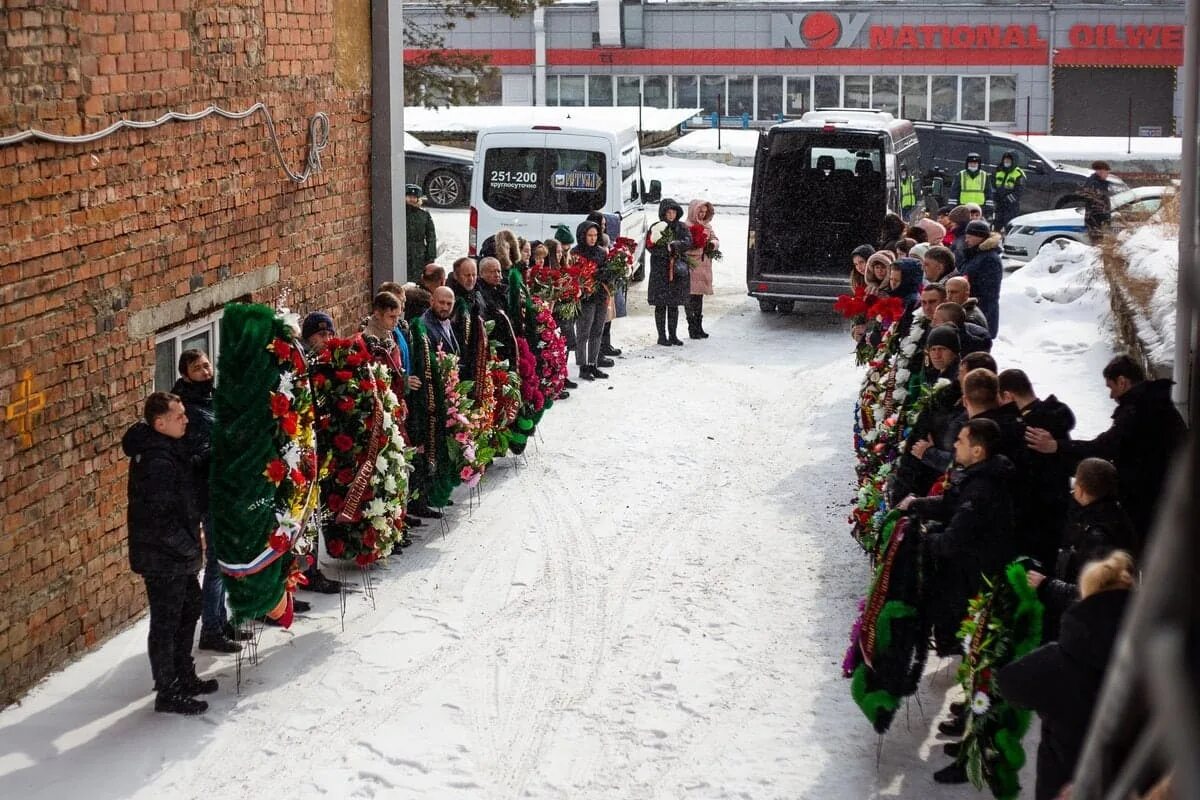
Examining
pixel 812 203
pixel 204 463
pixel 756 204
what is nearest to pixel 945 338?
pixel 204 463

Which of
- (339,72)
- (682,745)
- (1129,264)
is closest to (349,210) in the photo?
(339,72)

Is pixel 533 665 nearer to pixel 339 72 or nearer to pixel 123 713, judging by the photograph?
pixel 123 713

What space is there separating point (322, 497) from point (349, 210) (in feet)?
13.1

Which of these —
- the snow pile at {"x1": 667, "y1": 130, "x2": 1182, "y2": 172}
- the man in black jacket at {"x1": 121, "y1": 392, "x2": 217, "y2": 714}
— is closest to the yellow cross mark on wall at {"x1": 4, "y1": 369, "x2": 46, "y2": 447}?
the man in black jacket at {"x1": 121, "y1": 392, "x2": 217, "y2": 714}

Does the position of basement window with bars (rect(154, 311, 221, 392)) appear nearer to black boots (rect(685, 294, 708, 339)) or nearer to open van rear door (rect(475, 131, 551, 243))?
black boots (rect(685, 294, 708, 339))

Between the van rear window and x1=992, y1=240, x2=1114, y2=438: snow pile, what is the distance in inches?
191

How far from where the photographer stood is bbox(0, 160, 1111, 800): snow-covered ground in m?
6.61

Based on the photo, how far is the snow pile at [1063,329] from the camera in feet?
44.5

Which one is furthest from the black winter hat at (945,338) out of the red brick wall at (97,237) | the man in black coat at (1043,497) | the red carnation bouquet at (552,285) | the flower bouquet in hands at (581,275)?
the flower bouquet in hands at (581,275)

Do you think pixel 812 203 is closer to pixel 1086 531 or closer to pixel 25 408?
pixel 25 408

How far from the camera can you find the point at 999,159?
2675 cm

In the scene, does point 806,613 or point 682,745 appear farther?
point 806,613

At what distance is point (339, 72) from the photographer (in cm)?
1197

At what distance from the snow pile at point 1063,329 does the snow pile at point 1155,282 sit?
70 centimetres
